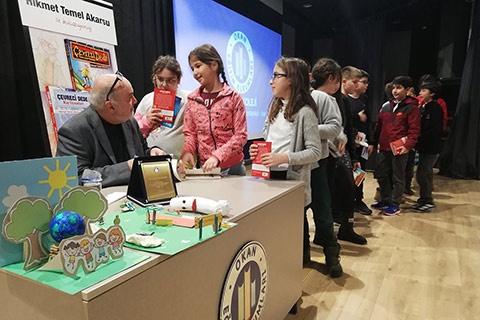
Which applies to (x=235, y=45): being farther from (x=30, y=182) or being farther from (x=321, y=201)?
(x=30, y=182)

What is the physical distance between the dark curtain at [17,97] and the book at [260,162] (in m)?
1.61

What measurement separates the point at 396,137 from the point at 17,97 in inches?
135

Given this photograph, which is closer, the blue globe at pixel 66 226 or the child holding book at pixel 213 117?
the blue globe at pixel 66 226

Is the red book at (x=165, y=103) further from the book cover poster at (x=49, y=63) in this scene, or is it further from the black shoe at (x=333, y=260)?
the black shoe at (x=333, y=260)

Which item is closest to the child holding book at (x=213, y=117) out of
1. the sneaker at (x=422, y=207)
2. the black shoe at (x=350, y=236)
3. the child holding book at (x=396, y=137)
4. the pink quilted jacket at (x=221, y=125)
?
the pink quilted jacket at (x=221, y=125)

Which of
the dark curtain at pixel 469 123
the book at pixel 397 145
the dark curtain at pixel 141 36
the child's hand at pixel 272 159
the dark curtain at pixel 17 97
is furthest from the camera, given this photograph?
the dark curtain at pixel 469 123

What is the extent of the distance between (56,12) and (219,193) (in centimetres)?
186

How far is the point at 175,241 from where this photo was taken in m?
0.82

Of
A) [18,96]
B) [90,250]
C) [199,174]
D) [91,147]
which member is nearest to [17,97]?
[18,96]

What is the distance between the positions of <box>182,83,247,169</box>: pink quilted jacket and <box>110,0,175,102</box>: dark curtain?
4.71 feet

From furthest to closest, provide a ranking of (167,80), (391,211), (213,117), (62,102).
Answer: (391,211), (62,102), (167,80), (213,117)

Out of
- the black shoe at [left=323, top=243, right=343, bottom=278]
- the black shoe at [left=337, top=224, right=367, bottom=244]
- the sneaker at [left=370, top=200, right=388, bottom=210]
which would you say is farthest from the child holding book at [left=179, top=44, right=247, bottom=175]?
the sneaker at [left=370, top=200, right=388, bottom=210]

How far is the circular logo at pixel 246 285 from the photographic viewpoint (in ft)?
3.39

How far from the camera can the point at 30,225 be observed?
26.2 inches
